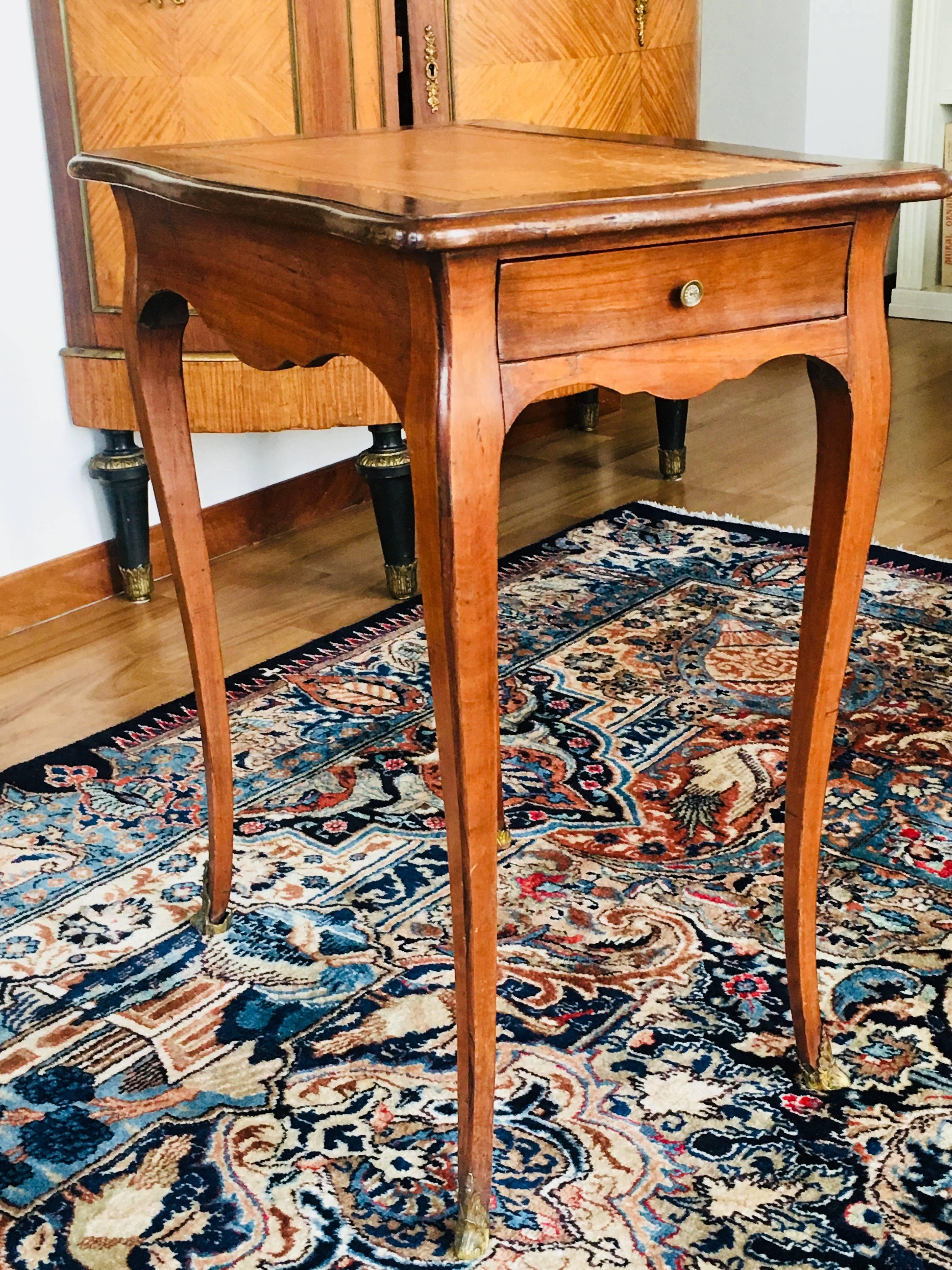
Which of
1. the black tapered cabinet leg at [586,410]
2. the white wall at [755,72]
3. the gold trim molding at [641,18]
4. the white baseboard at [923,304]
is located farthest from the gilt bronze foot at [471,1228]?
the white baseboard at [923,304]

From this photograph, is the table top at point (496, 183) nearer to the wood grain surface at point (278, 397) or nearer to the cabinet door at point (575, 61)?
the wood grain surface at point (278, 397)

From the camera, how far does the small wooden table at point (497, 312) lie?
34.6 inches

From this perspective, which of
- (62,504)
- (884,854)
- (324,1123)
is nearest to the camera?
(324,1123)

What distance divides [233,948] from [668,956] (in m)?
0.44

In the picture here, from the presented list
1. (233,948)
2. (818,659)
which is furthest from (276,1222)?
(818,659)

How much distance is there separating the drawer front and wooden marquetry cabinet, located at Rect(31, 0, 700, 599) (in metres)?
1.13

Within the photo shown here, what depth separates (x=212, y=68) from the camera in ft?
6.72

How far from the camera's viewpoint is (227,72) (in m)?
2.05

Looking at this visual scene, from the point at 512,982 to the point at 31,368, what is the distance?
1.39 metres

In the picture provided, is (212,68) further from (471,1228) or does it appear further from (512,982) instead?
(471,1228)

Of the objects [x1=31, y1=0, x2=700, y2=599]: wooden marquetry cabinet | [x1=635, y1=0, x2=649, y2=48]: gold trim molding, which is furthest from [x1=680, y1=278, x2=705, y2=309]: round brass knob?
[x1=635, y1=0, x2=649, y2=48]: gold trim molding

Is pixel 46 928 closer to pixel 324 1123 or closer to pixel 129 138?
pixel 324 1123

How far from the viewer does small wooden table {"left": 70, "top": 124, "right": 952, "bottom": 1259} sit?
0.88 m

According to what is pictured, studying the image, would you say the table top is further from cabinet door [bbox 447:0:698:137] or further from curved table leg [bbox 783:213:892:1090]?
cabinet door [bbox 447:0:698:137]
